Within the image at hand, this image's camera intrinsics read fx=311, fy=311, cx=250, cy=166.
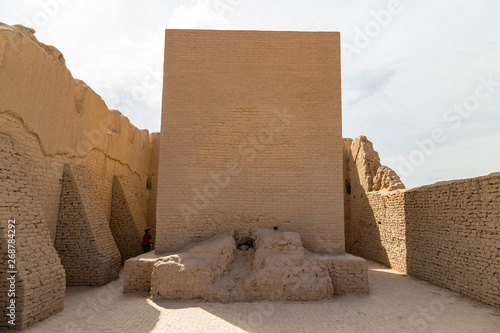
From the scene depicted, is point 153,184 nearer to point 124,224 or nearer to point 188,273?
point 124,224

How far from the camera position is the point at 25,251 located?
554 cm

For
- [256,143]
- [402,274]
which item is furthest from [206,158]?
[402,274]

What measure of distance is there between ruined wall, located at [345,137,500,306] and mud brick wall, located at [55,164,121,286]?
29.5 ft

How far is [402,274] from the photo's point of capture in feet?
32.8

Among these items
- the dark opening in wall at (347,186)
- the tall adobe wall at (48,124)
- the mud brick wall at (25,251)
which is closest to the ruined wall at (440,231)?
the dark opening in wall at (347,186)

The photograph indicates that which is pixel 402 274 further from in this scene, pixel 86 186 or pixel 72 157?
pixel 72 157

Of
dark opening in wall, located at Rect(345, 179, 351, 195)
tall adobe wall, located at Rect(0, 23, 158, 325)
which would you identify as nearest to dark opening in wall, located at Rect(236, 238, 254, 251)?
tall adobe wall, located at Rect(0, 23, 158, 325)

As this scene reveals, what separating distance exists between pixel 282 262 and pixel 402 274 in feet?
16.5

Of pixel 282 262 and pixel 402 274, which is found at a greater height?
pixel 282 262

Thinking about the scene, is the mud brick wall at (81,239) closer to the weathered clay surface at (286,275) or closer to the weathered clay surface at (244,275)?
the weathered clay surface at (244,275)

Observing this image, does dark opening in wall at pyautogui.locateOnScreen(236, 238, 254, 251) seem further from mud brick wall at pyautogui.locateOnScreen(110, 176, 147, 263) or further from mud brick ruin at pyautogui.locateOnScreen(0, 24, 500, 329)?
mud brick wall at pyautogui.locateOnScreen(110, 176, 147, 263)

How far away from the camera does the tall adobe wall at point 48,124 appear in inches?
255

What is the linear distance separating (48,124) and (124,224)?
4984mm

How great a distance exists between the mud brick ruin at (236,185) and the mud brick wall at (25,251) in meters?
0.16
